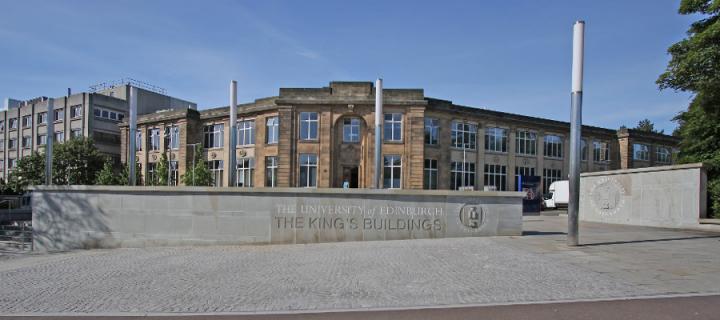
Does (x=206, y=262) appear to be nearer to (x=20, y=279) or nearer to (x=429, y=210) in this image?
(x=20, y=279)

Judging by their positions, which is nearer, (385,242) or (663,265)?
(663,265)

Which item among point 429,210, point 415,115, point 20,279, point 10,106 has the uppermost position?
point 10,106

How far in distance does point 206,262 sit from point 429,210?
7312 mm

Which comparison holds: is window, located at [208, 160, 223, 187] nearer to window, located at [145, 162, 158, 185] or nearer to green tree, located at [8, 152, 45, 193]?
window, located at [145, 162, 158, 185]

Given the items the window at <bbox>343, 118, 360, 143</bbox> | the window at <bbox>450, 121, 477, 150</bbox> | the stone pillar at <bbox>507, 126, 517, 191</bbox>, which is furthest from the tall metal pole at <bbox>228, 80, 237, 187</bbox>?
the stone pillar at <bbox>507, 126, 517, 191</bbox>

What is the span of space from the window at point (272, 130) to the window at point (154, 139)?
16397 mm

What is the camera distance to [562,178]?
51.6 m

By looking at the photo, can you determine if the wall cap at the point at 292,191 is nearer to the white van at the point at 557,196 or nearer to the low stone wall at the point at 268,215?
the low stone wall at the point at 268,215

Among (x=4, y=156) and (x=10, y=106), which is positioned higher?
(x=10, y=106)

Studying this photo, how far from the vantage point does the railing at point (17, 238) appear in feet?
64.0

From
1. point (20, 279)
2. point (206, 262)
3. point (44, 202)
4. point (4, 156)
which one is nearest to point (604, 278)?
point (206, 262)

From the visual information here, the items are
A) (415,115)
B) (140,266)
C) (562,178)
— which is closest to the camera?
(140,266)

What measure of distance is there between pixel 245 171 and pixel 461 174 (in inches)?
770

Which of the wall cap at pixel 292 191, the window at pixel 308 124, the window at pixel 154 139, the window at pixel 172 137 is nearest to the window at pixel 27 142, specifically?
the window at pixel 154 139
